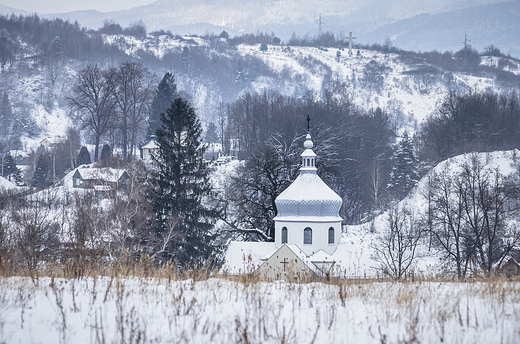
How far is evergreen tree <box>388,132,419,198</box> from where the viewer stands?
70312 mm

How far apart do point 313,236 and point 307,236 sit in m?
0.40

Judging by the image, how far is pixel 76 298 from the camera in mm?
8344

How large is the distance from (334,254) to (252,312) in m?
27.9

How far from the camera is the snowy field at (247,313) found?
7.12m

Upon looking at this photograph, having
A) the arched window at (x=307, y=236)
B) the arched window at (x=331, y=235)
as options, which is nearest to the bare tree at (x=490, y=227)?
the arched window at (x=331, y=235)

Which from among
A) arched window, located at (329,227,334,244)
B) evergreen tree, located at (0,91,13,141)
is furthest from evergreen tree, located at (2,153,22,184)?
arched window, located at (329,227,334,244)

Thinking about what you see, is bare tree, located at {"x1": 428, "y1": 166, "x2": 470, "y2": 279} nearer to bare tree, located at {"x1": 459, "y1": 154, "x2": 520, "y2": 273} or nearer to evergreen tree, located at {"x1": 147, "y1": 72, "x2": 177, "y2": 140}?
bare tree, located at {"x1": 459, "y1": 154, "x2": 520, "y2": 273}

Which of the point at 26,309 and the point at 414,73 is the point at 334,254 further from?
the point at 414,73

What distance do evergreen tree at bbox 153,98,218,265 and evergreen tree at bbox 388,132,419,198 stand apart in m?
36.1

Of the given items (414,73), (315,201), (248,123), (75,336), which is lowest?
(75,336)

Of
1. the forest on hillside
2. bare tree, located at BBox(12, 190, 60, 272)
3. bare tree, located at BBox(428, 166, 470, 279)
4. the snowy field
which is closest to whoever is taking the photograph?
the snowy field

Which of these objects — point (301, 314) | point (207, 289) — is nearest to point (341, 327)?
point (301, 314)

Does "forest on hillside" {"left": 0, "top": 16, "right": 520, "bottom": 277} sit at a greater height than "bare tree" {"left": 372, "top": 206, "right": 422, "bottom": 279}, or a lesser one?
greater

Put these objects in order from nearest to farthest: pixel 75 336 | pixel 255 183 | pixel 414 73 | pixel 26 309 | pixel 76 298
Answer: pixel 75 336 < pixel 26 309 < pixel 76 298 < pixel 255 183 < pixel 414 73
